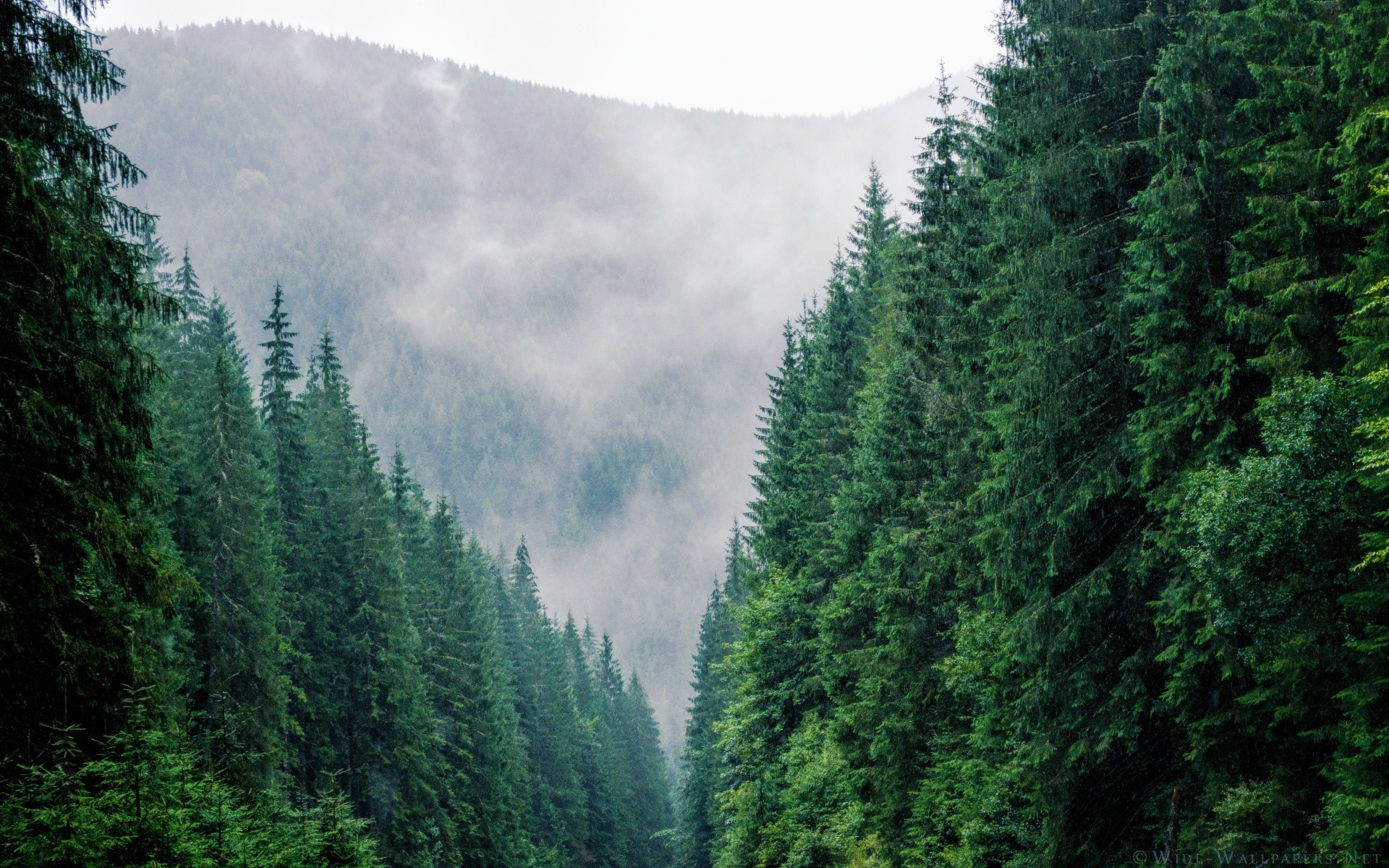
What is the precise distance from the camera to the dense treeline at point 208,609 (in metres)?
8.42

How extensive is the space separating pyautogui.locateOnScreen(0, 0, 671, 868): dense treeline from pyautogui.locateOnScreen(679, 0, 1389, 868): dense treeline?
10.1 m

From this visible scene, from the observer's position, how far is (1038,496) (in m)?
12.6

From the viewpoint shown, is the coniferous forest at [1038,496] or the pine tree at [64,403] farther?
the coniferous forest at [1038,496]

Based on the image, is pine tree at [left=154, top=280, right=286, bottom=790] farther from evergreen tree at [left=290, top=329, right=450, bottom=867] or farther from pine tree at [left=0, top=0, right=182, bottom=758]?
pine tree at [left=0, top=0, right=182, bottom=758]

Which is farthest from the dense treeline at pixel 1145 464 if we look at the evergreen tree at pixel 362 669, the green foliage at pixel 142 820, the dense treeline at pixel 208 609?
the evergreen tree at pixel 362 669

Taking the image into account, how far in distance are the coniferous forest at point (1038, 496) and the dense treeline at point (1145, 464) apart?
6 centimetres

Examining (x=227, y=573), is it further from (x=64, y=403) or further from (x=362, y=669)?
(x=64, y=403)

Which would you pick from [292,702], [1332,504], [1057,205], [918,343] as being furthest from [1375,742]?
[292,702]

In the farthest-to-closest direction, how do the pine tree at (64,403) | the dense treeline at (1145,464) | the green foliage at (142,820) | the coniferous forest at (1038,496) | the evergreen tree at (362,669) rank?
1. the evergreen tree at (362,669)
2. the dense treeline at (1145,464)
3. the coniferous forest at (1038,496)
4. the pine tree at (64,403)
5. the green foliage at (142,820)

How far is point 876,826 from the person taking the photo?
18.5 m

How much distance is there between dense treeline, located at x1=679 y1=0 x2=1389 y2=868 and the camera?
9062 millimetres

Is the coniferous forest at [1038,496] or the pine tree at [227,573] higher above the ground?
the pine tree at [227,573]

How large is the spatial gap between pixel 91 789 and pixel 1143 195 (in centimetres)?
1420

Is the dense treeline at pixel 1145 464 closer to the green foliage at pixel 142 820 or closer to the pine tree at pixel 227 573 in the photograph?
the green foliage at pixel 142 820
